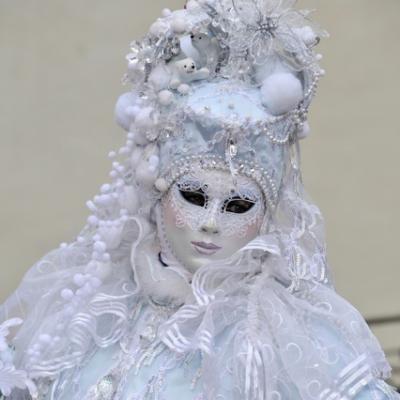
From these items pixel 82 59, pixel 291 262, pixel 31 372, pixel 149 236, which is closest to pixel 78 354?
pixel 31 372

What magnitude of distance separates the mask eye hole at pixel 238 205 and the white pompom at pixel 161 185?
13cm

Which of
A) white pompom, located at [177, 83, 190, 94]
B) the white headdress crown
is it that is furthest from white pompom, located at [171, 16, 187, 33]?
white pompom, located at [177, 83, 190, 94]

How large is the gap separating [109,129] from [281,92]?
1727 mm

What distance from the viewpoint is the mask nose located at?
8.23 ft

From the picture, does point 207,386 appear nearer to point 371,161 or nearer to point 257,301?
point 257,301

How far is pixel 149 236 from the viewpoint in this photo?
2652 mm

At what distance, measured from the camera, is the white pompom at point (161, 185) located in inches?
101

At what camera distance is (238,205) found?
2.55 m

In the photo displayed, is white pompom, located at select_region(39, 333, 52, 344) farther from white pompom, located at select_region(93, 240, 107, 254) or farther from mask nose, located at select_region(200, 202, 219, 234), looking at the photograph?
mask nose, located at select_region(200, 202, 219, 234)

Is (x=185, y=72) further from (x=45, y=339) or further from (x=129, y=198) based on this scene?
(x=45, y=339)

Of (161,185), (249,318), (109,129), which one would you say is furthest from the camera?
(109,129)

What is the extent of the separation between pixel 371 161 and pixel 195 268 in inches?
75.7

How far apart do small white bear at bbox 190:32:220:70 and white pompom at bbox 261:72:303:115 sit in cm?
12

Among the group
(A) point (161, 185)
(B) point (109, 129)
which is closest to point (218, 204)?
(A) point (161, 185)
